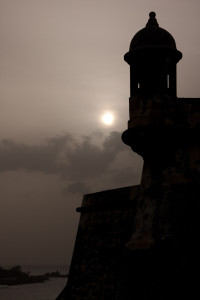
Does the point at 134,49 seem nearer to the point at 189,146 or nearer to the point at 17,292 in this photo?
the point at 189,146

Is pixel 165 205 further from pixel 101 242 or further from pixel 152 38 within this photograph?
pixel 101 242

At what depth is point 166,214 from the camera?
7.20m

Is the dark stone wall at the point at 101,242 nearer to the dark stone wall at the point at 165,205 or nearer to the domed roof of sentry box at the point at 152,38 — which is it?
the dark stone wall at the point at 165,205

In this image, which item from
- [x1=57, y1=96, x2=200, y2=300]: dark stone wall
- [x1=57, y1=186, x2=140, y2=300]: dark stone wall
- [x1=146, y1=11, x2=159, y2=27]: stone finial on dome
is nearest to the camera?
[x1=57, y1=96, x2=200, y2=300]: dark stone wall

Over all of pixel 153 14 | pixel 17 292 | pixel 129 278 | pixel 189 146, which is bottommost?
pixel 129 278

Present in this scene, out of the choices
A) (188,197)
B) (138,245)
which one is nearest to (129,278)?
(138,245)

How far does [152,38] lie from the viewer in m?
7.64

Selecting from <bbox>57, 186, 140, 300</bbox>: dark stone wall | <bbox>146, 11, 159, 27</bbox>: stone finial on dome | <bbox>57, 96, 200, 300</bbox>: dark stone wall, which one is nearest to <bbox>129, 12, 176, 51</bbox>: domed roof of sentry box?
<bbox>146, 11, 159, 27</bbox>: stone finial on dome

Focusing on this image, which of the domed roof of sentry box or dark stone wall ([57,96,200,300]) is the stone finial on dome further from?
dark stone wall ([57,96,200,300])

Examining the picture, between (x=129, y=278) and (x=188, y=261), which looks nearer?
(x=188, y=261)

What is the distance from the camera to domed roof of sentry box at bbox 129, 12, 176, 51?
761 centimetres

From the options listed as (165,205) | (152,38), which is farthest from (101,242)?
(152,38)

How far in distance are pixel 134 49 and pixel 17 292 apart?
5803 cm

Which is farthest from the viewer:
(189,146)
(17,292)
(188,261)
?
(17,292)
